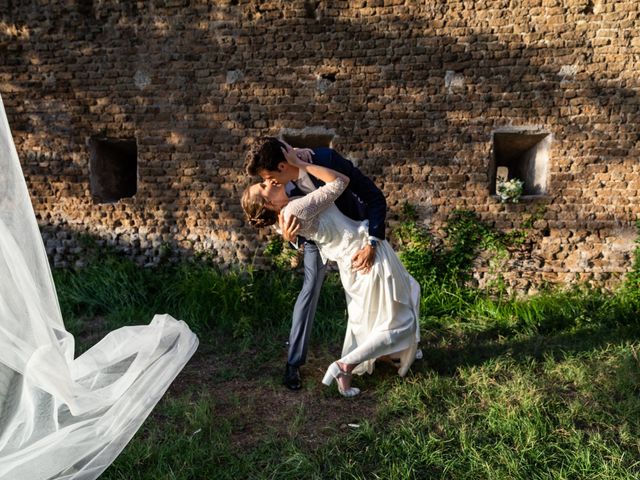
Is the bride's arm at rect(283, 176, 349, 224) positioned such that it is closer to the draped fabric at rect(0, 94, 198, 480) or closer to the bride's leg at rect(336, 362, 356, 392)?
the bride's leg at rect(336, 362, 356, 392)

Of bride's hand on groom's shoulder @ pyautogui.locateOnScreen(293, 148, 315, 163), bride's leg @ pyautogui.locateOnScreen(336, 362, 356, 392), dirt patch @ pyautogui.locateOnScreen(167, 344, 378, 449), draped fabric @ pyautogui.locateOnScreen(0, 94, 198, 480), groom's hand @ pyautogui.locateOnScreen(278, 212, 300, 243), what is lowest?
dirt patch @ pyautogui.locateOnScreen(167, 344, 378, 449)

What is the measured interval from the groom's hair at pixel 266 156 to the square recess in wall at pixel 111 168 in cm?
312

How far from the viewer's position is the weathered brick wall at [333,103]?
4441 mm

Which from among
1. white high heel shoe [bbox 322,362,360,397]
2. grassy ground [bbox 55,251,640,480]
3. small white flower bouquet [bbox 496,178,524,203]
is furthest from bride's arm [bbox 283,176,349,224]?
small white flower bouquet [bbox 496,178,524,203]

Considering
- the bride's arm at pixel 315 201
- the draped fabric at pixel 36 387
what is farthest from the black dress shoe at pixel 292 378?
the bride's arm at pixel 315 201

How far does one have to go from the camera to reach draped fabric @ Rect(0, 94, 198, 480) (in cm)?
202

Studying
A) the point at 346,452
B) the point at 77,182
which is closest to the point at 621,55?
the point at 346,452

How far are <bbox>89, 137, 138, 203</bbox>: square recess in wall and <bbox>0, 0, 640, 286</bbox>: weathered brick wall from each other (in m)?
0.11

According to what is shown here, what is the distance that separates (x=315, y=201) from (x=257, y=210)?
1.23 ft

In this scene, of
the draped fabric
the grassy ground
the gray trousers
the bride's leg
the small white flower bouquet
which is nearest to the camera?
the draped fabric

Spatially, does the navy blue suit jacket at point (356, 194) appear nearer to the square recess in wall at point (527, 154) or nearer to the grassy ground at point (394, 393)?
the grassy ground at point (394, 393)

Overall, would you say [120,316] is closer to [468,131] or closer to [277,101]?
[277,101]

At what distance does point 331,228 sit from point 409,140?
7.51ft

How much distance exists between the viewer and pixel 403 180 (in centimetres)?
473
